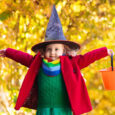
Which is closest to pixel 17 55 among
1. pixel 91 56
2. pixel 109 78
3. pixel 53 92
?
pixel 53 92

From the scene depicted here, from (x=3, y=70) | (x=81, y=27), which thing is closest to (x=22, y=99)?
(x=3, y=70)

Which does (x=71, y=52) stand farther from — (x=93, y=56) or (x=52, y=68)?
(x=52, y=68)

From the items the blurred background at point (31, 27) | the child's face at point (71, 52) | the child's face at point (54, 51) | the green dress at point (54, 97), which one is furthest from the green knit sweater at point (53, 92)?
the blurred background at point (31, 27)

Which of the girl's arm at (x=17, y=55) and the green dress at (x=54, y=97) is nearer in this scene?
the green dress at (x=54, y=97)

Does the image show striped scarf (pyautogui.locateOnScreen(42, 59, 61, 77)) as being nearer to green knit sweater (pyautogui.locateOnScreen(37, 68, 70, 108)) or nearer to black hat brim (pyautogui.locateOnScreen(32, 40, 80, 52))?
green knit sweater (pyautogui.locateOnScreen(37, 68, 70, 108))

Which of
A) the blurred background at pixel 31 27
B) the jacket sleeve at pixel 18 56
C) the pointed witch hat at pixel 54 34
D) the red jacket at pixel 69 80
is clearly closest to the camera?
the red jacket at pixel 69 80

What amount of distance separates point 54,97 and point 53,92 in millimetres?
45

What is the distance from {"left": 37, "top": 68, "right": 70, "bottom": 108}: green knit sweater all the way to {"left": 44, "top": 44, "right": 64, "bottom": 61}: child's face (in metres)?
0.18

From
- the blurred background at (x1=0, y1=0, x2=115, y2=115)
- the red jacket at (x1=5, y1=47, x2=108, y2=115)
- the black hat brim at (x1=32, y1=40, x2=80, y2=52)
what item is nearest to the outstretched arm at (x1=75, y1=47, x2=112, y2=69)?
the red jacket at (x1=5, y1=47, x2=108, y2=115)

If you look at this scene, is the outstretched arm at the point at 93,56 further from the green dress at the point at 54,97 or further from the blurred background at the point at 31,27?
the blurred background at the point at 31,27

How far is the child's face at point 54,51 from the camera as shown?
9.41 feet

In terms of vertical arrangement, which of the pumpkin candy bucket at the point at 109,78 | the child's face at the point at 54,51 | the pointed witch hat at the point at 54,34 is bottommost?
the pumpkin candy bucket at the point at 109,78

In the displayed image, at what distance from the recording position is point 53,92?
278 cm

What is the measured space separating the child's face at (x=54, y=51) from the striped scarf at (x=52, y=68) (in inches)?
2.8
